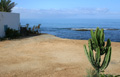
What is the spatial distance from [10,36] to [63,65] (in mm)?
9403

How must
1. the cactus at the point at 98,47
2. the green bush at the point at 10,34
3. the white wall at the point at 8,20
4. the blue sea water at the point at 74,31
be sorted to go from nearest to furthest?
the cactus at the point at 98,47 → the white wall at the point at 8,20 → the green bush at the point at 10,34 → the blue sea water at the point at 74,31

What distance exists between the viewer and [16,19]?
17.1m

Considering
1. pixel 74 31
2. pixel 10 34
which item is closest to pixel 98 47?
pixel 10 34

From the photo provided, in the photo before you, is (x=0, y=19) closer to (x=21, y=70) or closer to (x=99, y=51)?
(x=21, y=70)

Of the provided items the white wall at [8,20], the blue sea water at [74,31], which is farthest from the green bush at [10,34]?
the blue sea water at [74,31]

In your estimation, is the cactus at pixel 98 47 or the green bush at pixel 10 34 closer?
the cactus at pixel 98 47

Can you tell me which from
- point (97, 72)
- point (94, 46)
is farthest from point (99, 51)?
point (97, 72)

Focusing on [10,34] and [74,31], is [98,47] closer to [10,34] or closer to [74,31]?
[10,34]

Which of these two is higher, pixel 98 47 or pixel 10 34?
pixel 98 47

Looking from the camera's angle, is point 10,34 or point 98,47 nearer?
point 98,47

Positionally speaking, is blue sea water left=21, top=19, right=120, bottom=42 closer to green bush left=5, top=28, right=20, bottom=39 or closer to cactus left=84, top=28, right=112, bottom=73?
green bush left=5, top=28, right=20, bottom=39

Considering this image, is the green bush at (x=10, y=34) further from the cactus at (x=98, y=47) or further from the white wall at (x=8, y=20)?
the cactus at (x=98, y=47)

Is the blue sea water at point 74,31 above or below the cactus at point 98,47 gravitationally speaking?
below

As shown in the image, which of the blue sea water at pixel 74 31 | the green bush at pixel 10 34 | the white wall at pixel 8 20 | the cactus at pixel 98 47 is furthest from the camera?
the blue sea water at pixel 74 31
